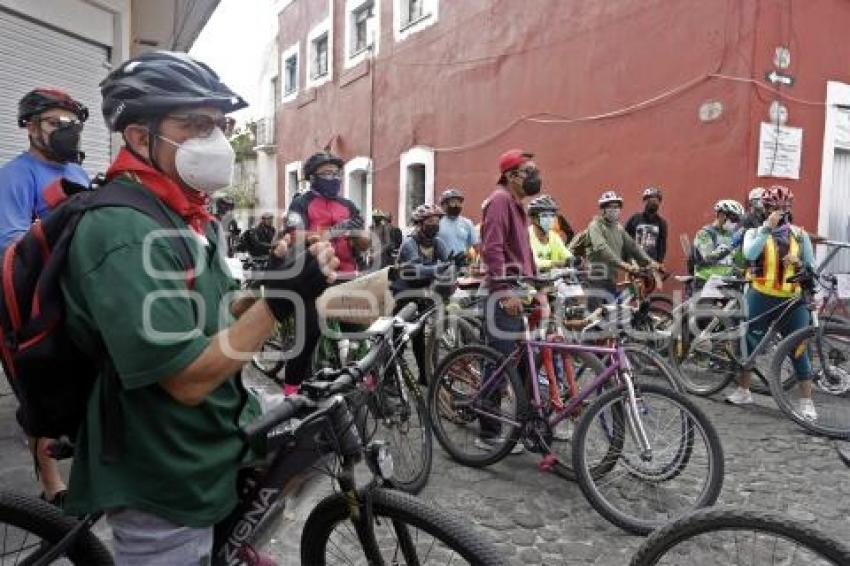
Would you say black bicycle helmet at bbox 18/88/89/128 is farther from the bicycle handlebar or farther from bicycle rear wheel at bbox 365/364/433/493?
the bicycle handlebar

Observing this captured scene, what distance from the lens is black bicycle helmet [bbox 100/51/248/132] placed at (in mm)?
1651

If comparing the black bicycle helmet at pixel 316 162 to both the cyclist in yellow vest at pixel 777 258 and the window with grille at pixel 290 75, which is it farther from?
the window with grille at pixel 290 75

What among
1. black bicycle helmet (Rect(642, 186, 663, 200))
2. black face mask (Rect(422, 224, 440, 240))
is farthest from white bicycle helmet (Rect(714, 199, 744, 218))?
black face mask (Rect(422, 224, 440, 240))

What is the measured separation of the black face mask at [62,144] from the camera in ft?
11.4

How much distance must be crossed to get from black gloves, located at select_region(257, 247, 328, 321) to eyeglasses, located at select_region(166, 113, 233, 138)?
40cm

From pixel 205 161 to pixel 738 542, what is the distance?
1.82 meters

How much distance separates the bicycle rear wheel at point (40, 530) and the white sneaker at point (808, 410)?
16.1ft

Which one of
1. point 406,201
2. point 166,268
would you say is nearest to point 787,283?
point 166,268

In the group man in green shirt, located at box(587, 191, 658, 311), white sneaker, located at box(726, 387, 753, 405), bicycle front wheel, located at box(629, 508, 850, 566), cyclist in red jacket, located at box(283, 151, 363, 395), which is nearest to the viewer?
bicycle front wheel, located at box(629, 508, 850, 566)

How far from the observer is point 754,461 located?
14.6 feet

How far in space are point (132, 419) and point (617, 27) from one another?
8955mm

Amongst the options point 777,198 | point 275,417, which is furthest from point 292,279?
point 777,198

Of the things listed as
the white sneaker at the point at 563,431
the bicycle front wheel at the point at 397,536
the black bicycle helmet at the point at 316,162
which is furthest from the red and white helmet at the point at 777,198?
the bicycle front wheel at the point at 397,536

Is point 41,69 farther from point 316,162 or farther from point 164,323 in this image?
point 164,323
